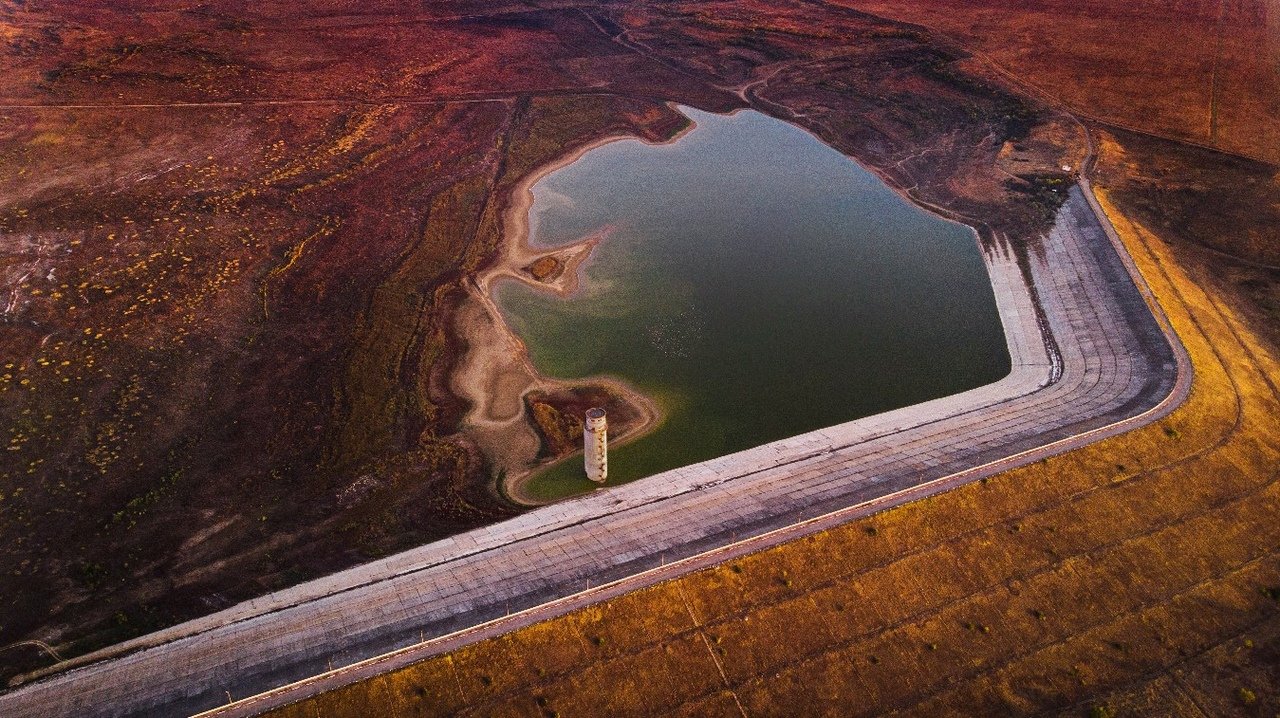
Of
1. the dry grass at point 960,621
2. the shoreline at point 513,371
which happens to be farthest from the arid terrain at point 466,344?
the shoreline at point 513,371

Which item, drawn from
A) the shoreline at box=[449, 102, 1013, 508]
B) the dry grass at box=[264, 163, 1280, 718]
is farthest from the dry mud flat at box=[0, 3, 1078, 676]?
the dry grass at box=[264, 163, 1280, 718]

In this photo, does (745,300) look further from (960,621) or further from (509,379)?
(960,621)

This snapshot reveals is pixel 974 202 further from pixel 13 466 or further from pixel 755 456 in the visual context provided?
pixel 13 466

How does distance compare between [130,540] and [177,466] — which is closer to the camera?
[130,540]

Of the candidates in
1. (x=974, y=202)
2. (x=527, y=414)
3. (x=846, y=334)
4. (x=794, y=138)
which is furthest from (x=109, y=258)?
(x=974, y=202)

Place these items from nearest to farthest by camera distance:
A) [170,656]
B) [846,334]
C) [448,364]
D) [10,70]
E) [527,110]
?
[170,656] < [448,364] < [846,334] < [10,70] < [527,110]

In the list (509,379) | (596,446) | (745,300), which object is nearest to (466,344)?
(509,379)

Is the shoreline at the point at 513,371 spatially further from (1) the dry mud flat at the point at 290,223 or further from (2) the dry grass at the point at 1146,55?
(2) the dry grass at the point at 1146,55
